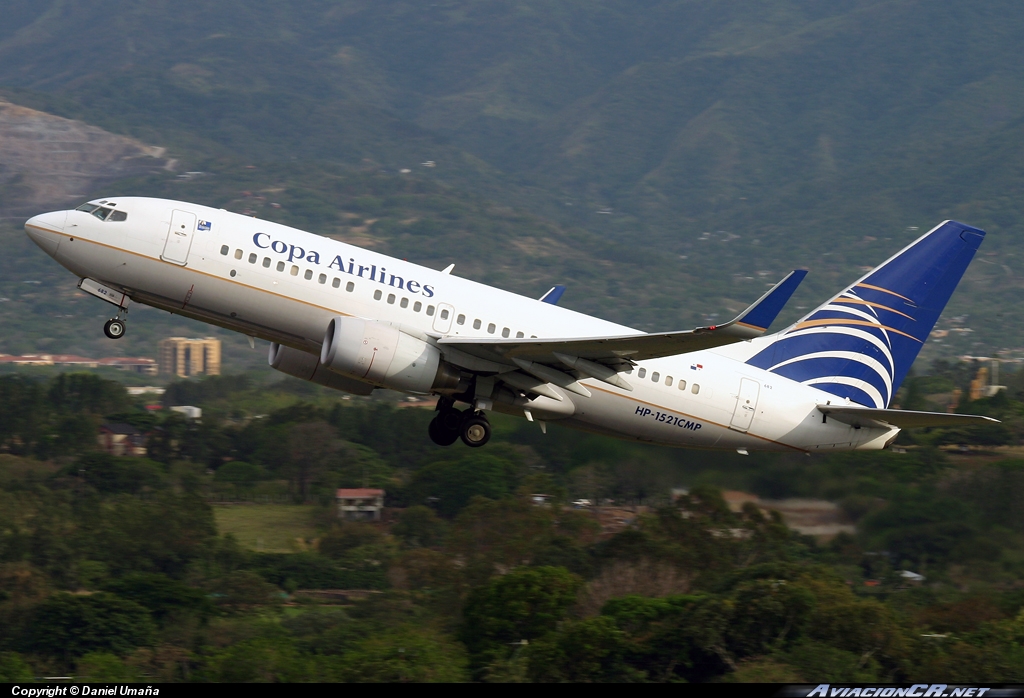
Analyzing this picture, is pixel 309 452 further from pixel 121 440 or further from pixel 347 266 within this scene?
pixel 347 266

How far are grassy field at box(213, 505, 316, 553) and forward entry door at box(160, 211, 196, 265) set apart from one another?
42.6m

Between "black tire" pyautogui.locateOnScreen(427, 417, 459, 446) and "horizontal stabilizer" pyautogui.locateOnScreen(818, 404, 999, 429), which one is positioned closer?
"horizontal stabilizer" pyautogui.locateOnScreen(818, 404, 999, 429)

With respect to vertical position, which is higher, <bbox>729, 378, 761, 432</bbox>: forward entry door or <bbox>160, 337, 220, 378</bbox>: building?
<bbox>160, 337, 220, 378</bbox>: building

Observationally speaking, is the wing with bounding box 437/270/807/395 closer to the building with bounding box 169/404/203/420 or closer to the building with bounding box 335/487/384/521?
the building with bounding box 335/487/384/521

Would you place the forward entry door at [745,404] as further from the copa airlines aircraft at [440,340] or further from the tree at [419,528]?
the tree at [419,528]

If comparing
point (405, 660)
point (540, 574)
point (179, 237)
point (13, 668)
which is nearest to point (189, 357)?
point (13, 668)

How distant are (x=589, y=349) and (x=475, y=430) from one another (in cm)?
524

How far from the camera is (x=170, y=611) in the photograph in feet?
204

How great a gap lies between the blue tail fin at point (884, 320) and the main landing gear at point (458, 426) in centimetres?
943

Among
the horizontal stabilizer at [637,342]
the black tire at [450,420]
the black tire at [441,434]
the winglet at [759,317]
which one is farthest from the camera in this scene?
the black tire at [441,434]

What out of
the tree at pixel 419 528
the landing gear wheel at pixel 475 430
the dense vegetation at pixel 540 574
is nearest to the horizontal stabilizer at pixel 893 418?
the dense vegetation at pixel 540 574

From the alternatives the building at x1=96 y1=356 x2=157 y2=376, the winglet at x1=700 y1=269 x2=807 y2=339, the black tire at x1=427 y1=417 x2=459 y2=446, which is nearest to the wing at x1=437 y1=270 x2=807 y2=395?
the winglet at x1=700 y1=269 x2=807 y2=339

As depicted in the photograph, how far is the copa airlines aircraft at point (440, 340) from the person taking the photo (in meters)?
31.7

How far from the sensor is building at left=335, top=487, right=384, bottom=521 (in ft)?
250
